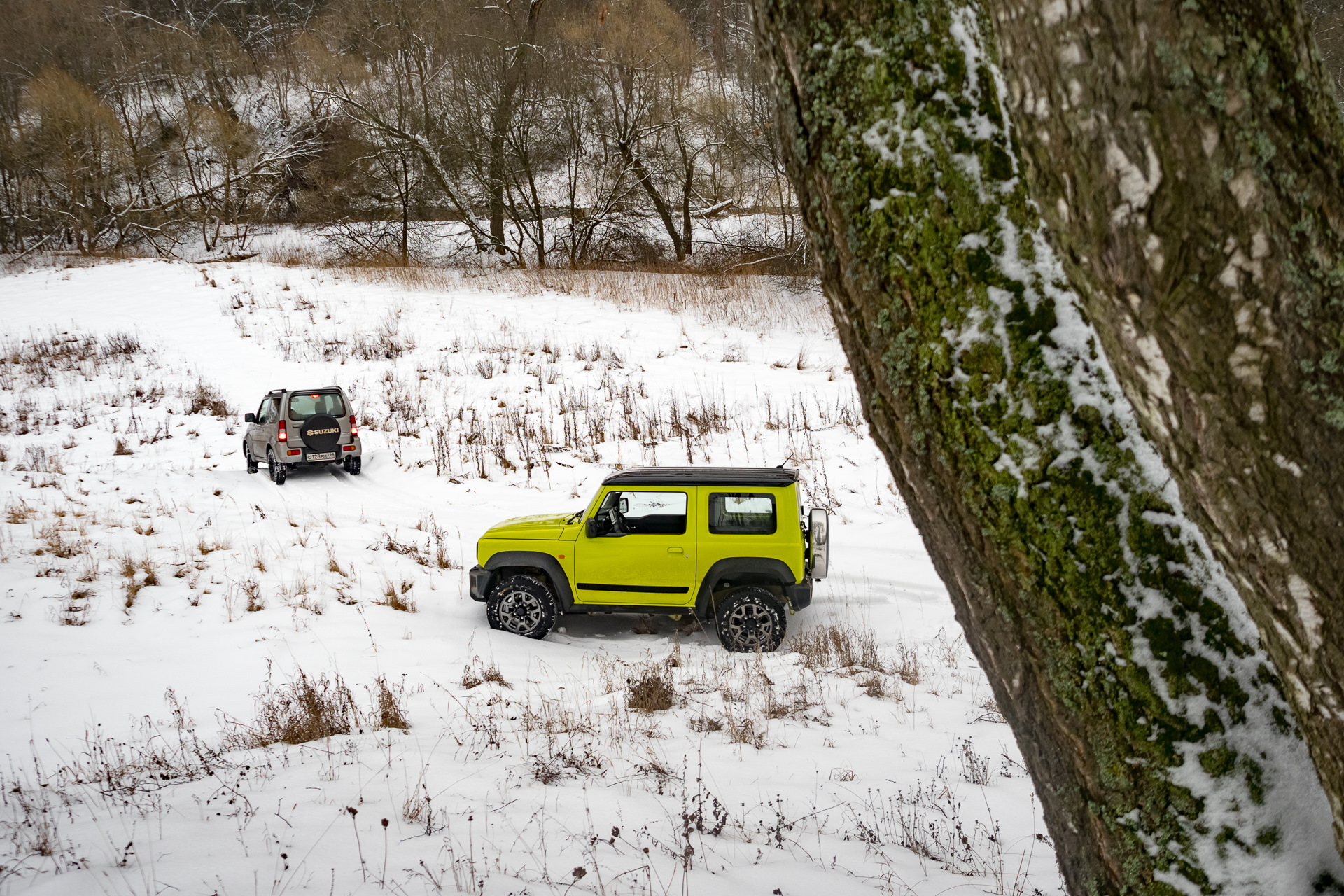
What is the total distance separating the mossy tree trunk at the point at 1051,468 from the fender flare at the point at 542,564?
5801mm

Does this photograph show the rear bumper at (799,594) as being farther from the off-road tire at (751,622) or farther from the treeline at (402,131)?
Answer: the treeline at (402,131)

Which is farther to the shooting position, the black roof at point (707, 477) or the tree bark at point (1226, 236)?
the black roof at point (707, 477)

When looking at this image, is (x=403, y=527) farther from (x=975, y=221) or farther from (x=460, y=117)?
(x=460, y=117)

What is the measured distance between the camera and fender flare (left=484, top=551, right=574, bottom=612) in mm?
7242

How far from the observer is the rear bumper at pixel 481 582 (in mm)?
7348

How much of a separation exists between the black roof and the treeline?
14074 millimetres

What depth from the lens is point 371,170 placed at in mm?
26328

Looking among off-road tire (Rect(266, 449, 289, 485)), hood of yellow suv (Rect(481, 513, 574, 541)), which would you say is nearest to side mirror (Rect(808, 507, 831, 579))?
hood of yellow suv (Rect(481, 513, 574, 541))

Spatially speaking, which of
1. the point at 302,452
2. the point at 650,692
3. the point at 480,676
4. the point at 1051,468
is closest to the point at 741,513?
the point at 650,692

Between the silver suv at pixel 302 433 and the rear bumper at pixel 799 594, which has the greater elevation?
the silver suv at pixel 302 433

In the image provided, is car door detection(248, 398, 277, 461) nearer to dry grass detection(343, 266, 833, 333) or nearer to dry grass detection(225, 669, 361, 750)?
dry grass detection(225, 669, 361, 750)

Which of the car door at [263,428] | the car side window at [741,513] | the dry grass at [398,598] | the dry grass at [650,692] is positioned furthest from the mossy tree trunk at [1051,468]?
the car door at [263,428]

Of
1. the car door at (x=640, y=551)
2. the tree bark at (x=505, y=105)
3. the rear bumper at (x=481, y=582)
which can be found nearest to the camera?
the car door at (x=640, y=551)

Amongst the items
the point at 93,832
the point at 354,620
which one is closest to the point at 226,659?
the point at 354,620
